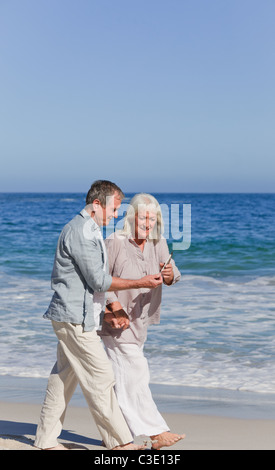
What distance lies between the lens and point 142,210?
3.96 meters

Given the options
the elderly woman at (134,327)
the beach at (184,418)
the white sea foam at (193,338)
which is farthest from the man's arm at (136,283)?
the white sea foam at (193,338)

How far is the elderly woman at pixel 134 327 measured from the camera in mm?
3980

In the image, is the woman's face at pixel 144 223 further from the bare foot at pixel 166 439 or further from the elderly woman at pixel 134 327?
the bare foot at pixel 166 439

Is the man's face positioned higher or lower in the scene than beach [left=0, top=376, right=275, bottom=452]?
higher

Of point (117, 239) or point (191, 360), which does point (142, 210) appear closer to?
point (117, 239)

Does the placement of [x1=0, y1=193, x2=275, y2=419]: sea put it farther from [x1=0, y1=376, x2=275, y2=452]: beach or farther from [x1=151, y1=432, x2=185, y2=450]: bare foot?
[x1=151, y1=432, x2=185, y2=450]: bare foot

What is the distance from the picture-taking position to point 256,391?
575 cm

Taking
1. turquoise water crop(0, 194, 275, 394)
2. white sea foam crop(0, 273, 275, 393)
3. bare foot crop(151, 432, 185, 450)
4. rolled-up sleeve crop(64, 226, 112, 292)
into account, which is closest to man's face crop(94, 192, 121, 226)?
rolled-up sleeve crop(64, 226, 112, 292)

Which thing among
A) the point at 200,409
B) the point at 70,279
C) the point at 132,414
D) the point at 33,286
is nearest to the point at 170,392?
the point at 200,409

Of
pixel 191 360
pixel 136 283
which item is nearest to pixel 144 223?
pixel 136 283

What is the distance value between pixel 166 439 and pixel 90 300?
39.3 inches

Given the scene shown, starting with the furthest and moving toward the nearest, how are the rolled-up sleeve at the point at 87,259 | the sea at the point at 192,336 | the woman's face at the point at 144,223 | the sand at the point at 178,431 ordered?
1. the sea at the point at 192,336
2. the sand at the point at 178,431
3. the woman's face at the point at 144,223
4. the rolled-up sleeve at the point at 87,259

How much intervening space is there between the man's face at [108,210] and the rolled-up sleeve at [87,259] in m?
0.15

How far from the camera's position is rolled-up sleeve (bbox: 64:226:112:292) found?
11.8ft
